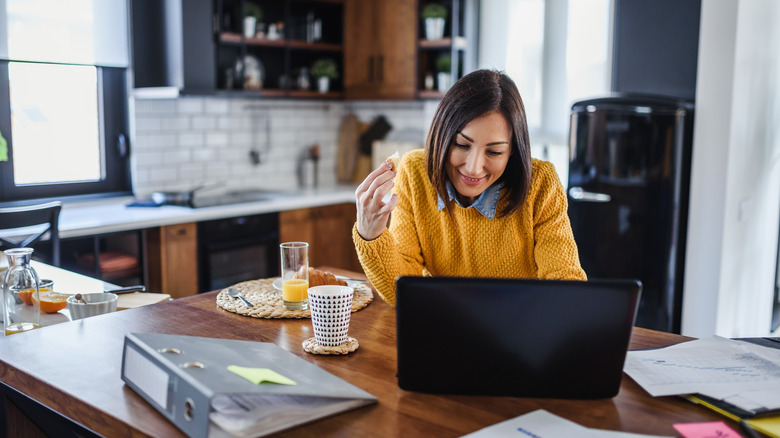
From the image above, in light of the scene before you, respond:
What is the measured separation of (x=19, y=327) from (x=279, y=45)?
3.20 m

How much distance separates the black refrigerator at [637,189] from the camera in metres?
3.23

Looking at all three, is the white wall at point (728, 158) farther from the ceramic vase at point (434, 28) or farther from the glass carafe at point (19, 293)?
the glass carafe at point (19, 293)

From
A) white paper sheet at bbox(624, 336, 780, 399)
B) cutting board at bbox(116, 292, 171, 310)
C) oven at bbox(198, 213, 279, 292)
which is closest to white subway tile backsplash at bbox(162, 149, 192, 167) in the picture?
oven at bbox(198, 213, 279, 292)

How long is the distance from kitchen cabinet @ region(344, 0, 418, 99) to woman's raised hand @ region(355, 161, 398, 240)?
3.03m

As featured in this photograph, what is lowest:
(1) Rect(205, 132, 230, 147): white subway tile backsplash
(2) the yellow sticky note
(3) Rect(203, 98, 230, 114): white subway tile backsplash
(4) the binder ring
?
(4) the binder ring

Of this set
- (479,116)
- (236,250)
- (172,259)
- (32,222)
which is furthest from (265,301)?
(236,250)

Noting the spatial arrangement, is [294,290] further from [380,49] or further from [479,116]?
[380,49]

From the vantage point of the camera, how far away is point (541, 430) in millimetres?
1078

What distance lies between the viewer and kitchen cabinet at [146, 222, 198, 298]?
3602mm

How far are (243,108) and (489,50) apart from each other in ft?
5.48

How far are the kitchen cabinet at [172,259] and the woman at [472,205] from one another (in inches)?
78.3

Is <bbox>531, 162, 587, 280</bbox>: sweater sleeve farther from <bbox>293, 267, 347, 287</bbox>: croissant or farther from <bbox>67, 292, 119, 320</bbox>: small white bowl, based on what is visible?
<bbox>67, 292, 119, 320</bbox>: small white bowl

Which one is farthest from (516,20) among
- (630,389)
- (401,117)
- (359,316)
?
(630,389)

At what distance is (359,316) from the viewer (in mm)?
1705
